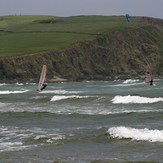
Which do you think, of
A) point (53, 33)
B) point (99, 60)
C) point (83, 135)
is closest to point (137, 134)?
point (83, 135)

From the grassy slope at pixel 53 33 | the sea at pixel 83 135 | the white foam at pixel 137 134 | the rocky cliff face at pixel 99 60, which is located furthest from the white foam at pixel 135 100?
the grassy slope at pixel 53 33

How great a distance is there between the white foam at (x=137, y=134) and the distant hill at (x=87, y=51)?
77187mm

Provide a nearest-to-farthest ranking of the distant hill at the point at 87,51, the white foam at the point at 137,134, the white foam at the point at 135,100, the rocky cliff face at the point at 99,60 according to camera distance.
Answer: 1. the white foam at the point at 137,134
2. the white foam at the point at 135,100
3. the rocky cliff face at the point at 99,60
4. the distant hill at the point at 87,51

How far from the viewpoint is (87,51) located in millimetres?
113312

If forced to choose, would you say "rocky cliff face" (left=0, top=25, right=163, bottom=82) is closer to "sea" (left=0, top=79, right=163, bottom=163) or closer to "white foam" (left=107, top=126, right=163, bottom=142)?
"sea" (left=0, top=79, right=163, bottom=163)

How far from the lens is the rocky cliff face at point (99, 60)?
10594cm

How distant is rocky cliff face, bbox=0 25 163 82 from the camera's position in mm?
105938

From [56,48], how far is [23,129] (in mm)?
82507

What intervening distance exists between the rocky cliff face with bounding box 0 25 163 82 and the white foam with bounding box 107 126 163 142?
7719cm

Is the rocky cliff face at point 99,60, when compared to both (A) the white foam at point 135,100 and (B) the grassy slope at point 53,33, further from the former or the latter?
(A) the white foam at point 135,100

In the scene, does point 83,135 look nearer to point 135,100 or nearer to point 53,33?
point 135,100

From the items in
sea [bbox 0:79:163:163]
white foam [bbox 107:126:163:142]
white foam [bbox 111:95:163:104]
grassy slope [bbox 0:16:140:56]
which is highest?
A: grassy slope [bbox 0:16:140:56]

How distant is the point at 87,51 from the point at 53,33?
18.5 metres

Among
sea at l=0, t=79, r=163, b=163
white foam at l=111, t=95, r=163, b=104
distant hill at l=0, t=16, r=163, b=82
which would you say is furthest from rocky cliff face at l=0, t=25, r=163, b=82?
sea at l=0, t=79, r=163, b=163
